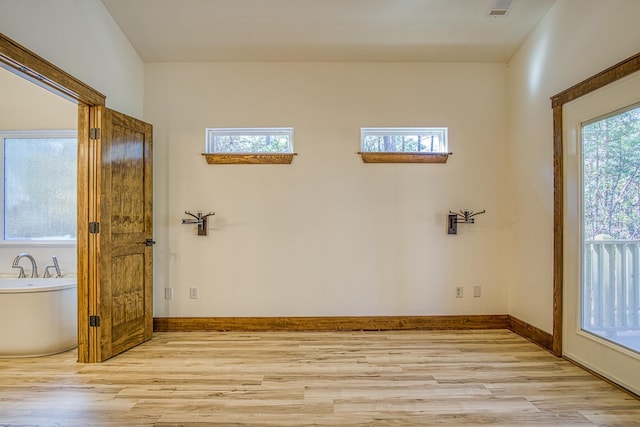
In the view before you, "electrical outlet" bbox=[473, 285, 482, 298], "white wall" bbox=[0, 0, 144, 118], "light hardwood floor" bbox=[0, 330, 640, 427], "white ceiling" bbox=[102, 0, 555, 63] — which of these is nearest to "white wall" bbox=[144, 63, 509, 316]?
"electrical outlet" bbox=[473, 285, 482, 298]

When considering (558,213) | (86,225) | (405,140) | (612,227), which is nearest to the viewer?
(612,227)

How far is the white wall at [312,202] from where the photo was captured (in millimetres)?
3627

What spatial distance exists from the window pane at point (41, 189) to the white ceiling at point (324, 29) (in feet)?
4.85

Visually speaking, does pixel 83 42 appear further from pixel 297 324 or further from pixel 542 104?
pixel 542 104

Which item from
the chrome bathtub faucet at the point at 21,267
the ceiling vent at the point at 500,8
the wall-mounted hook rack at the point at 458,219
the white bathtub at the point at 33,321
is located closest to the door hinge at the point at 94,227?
the white bathtub at the point at 33,321

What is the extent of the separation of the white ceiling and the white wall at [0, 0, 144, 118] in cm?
18

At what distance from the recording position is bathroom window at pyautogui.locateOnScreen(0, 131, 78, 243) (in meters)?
3.79

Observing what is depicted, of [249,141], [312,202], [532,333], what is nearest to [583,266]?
[532,333]

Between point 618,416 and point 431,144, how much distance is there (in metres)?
2.60

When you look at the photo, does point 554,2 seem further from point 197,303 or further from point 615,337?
point 197,303

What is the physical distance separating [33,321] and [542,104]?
4.76 meters

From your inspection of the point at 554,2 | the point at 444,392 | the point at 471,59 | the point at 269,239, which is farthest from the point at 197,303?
the point at 554,2

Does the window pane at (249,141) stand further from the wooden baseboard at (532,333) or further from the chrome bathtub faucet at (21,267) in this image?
the wooden baseboard at (532,333)

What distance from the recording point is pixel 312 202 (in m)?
3.64
